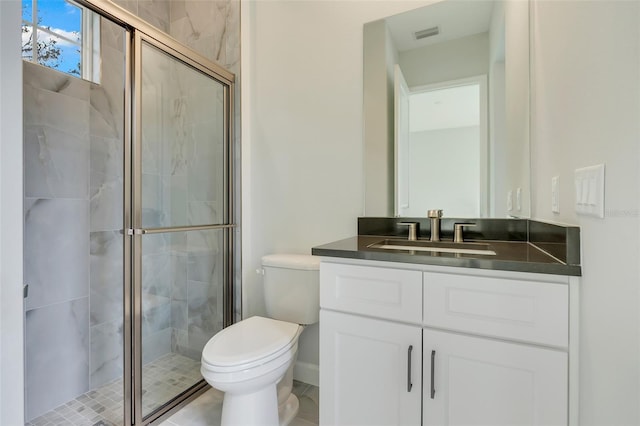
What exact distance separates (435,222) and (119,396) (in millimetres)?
2009

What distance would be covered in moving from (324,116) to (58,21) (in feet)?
5.09

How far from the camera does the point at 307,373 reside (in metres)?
1.85

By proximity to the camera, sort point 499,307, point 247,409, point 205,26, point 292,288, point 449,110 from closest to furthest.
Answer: point 499,307, point 247,409, point 449,110, point 292,288, point 205,26

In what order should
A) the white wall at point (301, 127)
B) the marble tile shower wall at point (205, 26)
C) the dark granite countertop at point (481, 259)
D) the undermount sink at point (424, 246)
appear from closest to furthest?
the dark granite countertop at point (481, 259)
the undermount sink at point (424, 246)
the white wall at point (301, 127)
the marble tile shower wall at point (205, 26)

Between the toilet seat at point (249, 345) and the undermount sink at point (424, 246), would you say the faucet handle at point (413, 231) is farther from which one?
the toilet seat at point (249, 345)

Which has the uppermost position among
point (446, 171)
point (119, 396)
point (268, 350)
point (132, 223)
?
point (446, 171)

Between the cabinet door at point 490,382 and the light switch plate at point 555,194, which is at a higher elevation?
the light switch plate at point 555,194

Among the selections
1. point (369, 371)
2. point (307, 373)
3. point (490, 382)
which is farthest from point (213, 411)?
point (490, 382)

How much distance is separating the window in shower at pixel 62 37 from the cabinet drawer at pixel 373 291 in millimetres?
1823

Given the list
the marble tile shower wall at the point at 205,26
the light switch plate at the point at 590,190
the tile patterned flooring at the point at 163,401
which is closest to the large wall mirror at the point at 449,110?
the light switch plate at the point at 590,190

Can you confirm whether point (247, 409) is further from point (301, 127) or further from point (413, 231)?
point (301, 127)

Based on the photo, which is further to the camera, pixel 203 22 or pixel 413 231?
pixel 203 22

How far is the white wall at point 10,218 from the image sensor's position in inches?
23.8

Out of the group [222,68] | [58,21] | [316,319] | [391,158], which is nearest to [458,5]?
[391,158]
